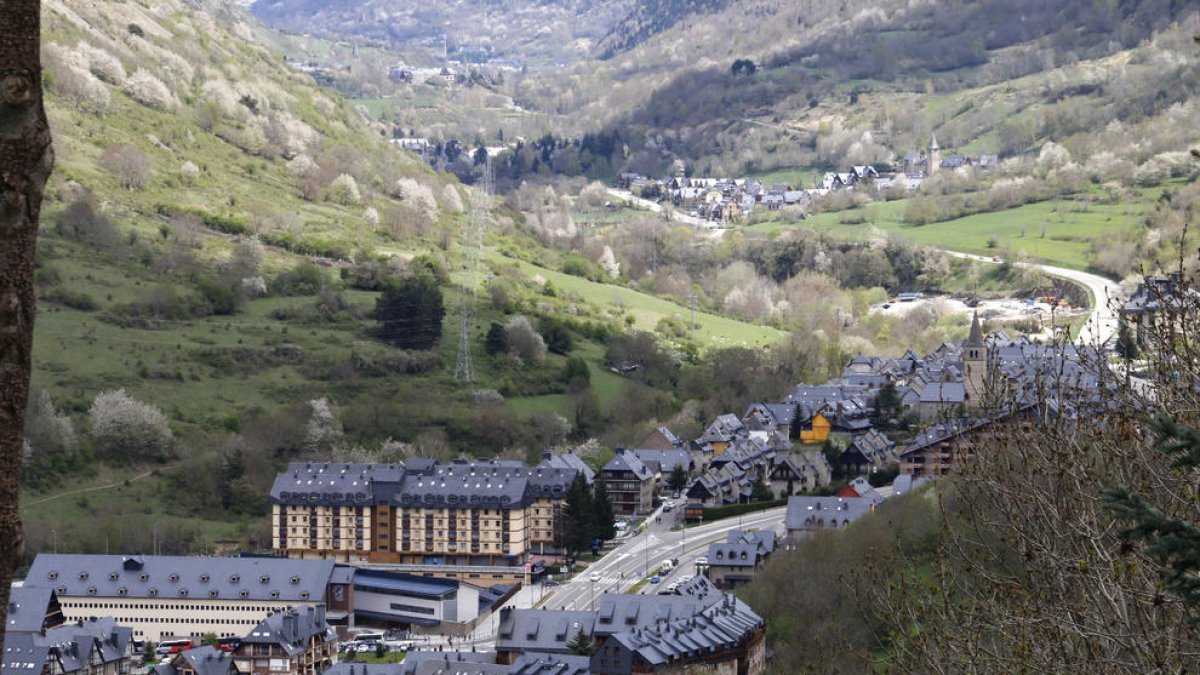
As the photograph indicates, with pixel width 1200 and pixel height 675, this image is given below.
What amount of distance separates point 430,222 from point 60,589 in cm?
5678

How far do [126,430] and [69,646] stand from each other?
18.8m

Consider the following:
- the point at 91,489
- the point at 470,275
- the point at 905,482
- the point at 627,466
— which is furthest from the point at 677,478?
the point at 470,275

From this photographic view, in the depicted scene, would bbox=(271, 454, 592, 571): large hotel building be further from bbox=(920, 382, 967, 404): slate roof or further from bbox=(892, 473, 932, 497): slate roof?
bbox=(920, 382, 967, 404): slate roof

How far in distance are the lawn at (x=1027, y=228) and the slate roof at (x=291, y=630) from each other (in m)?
68.5

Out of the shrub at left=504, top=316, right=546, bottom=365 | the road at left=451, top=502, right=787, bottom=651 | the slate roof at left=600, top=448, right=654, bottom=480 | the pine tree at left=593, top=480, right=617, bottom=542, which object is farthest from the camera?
the shrub at left=504, top=316, right=546, bottom=365

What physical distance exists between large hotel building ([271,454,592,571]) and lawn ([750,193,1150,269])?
55.5m

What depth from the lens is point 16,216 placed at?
579cm

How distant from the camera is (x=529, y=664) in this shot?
133 ft

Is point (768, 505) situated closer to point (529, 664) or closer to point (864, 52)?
point (529, 664)

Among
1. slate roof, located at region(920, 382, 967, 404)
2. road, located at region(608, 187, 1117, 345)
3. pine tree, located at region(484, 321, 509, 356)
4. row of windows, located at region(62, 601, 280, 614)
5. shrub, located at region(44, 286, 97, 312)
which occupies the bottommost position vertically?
row of windows, located at region(62, 601, 280, 614)

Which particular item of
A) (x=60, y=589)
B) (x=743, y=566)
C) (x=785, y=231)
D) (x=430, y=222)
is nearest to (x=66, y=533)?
(x=60, y=589)

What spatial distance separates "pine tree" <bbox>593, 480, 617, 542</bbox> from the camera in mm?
59219

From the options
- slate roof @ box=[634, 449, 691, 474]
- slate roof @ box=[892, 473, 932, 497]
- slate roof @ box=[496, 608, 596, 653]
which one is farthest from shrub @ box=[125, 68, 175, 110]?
slate roof @ box=[496, 608, 596, 653]

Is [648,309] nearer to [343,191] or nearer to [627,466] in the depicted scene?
[343,191]
